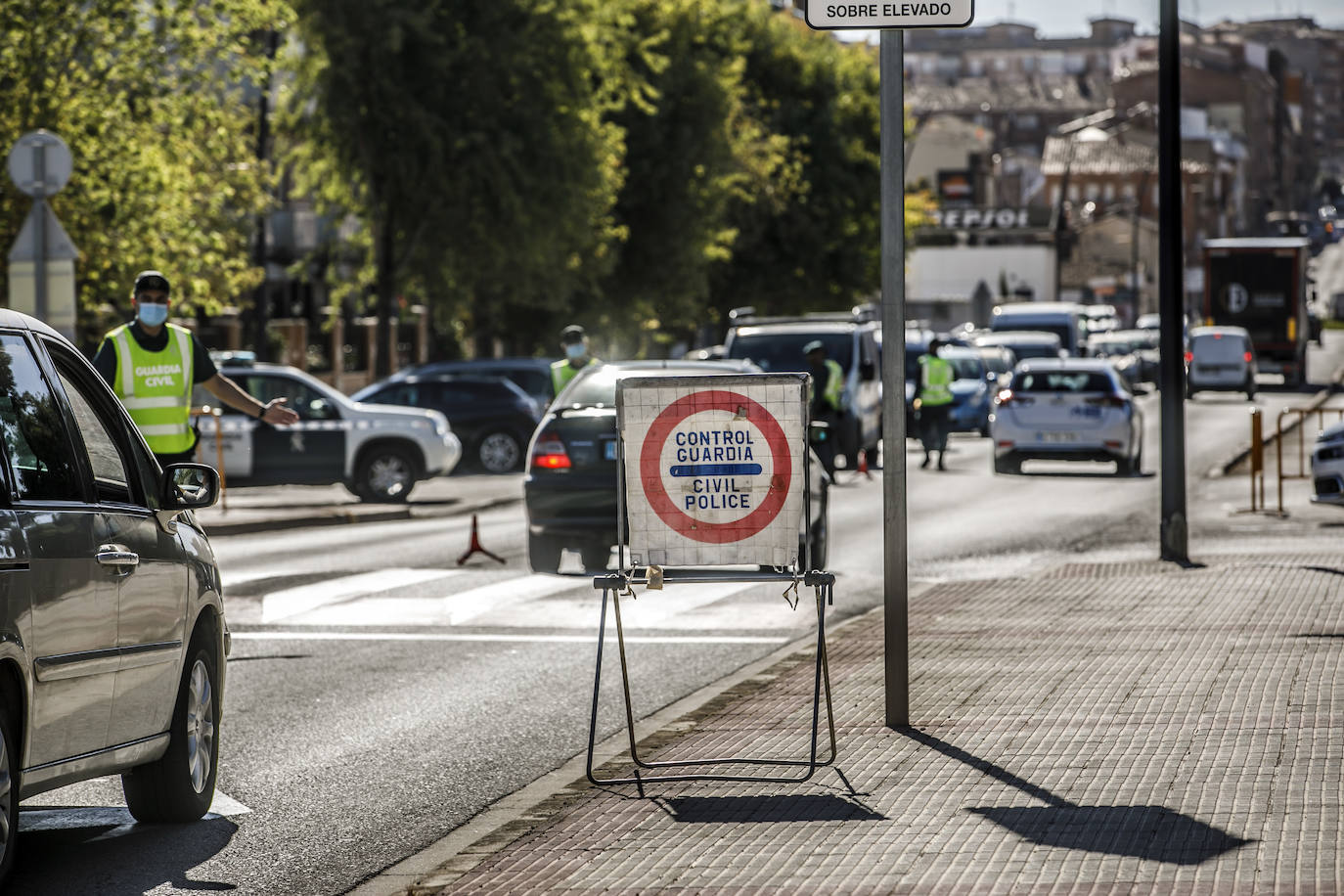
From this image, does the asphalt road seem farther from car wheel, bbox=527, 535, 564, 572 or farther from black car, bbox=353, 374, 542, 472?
black car, bbox=353, 374, 542, 472

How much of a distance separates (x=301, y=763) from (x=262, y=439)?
1753 centimetres

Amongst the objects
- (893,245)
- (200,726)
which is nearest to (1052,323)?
(893,245)

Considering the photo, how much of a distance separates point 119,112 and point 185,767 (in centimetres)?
2029

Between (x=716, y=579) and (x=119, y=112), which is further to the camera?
(x=119, y=112)

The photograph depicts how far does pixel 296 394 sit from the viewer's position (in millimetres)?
26328

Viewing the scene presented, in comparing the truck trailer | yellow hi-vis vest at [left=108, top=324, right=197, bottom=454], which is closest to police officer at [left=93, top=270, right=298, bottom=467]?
yellow hi-vis vest at [left=108, top=324, right=197, bottom=454]

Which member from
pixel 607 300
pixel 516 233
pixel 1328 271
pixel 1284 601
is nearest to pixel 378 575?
pixel 1284 601

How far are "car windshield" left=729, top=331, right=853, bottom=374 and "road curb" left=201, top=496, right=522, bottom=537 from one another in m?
5.15

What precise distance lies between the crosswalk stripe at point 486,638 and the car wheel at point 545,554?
11.7 ft

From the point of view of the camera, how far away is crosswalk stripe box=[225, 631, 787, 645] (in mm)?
12492

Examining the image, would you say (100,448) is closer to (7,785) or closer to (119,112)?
(7,785)

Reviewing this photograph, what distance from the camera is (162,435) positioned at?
1166 centimetres

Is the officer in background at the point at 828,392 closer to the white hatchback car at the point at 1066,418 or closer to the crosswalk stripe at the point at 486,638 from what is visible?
the white hatchback car at the point at 1066,418

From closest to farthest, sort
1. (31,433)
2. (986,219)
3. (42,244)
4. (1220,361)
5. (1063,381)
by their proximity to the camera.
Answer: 1. (31,433)
2. (42,244)
3. (1063,381)
4. (1220,361)
5. (986,219)
